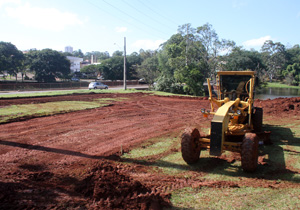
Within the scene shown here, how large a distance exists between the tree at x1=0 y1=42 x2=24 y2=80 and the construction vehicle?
55.2 meters

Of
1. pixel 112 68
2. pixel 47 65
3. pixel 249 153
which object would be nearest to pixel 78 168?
pixel 249 153

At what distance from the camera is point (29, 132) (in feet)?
35.9

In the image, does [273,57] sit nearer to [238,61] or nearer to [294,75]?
[294,75]

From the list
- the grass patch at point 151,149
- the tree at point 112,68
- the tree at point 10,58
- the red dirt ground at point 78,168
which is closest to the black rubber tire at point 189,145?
the red dirt ground at point 78,168

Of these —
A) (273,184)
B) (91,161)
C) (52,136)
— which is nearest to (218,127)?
(273,184)

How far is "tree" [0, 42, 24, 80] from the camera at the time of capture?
53.8 metres

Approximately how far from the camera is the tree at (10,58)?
53.8 meters

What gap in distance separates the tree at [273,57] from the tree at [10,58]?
80.3 metres

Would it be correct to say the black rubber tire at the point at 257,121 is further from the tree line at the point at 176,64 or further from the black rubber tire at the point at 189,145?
the tree line at the point at 176,64

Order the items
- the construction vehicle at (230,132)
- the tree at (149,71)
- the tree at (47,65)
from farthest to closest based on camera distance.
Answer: the tree at (47,65)
the tree at (149,71)
the construction vehicle at (230,132)

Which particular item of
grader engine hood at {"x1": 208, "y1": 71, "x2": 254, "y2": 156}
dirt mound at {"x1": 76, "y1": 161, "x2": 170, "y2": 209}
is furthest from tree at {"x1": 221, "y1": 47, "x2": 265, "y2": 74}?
dirt mound at {"x1": 76, "y1": 161, "x2": 170, "y2": 209}

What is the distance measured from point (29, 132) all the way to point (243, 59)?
57.4 m

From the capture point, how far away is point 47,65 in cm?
6044

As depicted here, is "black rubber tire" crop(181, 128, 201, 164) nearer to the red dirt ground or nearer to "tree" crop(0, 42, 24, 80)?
the red dirt ground
